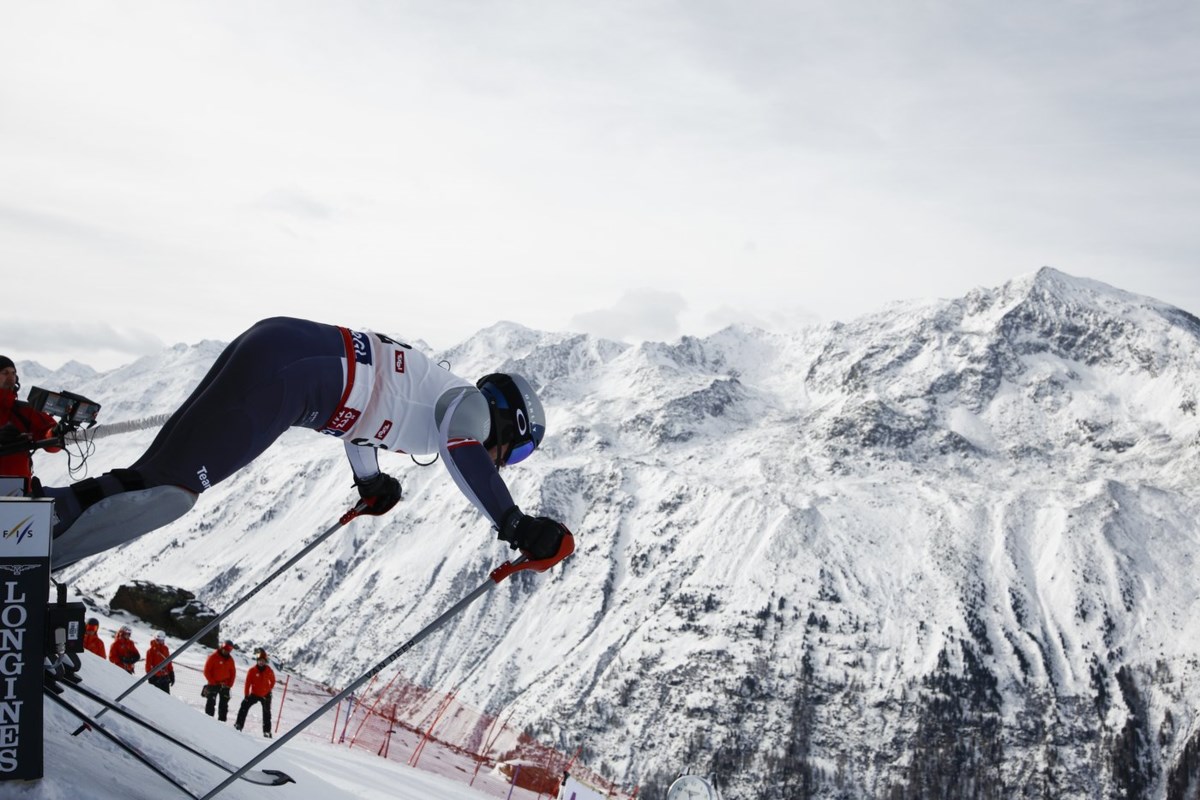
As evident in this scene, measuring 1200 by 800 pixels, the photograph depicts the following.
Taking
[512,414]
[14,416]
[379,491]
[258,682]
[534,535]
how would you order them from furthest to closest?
1. [258,682]
2. [14,416]
3. [379,491]
4. [512,414]
5. [534,535]

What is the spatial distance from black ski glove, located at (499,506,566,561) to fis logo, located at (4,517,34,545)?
2385 millimetres

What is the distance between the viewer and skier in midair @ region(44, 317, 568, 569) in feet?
15.8

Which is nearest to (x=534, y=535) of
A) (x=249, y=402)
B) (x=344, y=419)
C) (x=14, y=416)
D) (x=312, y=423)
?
(x=344, y=419)

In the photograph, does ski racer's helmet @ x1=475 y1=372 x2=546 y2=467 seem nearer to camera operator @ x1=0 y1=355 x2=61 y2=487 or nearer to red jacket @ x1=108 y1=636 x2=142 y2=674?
camera operator @ x1=0 y1=355 x2=61 y2=487

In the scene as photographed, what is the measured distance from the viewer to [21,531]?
4262 mm

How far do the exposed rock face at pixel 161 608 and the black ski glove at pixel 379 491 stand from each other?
32154mm

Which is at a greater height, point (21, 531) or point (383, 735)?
point (21, 531)

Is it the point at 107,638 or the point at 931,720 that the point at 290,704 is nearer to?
the point at 107,638

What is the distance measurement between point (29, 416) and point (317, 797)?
171 inches

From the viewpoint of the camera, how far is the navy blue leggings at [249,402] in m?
5.14

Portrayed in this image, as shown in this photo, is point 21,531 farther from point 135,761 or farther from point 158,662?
point 158,662

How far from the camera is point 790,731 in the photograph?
192750mm

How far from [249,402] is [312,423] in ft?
1.80

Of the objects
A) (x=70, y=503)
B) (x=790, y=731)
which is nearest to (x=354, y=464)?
(x=70, y=503)
